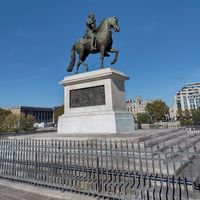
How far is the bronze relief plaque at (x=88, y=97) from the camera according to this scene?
12495 millimetres

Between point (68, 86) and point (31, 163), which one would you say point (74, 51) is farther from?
point (31, 163)

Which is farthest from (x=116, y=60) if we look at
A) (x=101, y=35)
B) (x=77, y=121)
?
Result: (x=77, y=121)

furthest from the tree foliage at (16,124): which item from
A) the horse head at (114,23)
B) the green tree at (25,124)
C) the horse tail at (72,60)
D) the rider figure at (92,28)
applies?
the horse head at (114,23)

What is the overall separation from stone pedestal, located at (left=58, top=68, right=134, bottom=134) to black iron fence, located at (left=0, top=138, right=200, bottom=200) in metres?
5.26

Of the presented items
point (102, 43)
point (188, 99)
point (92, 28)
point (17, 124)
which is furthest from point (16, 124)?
point (188, 99)

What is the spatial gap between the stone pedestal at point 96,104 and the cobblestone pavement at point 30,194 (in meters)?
6.13

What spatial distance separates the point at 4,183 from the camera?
6.43 meters

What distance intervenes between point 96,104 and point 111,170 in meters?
7.66

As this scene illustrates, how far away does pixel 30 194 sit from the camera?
5.35 metres

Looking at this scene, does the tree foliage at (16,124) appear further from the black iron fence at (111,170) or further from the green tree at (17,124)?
the black iron fence at (111,170)

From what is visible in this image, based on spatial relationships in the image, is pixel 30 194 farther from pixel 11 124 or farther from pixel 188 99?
pixel 188 99

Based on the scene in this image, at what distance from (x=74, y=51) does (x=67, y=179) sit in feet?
36.6

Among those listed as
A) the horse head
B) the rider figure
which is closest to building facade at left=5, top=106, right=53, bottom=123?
the rider figure

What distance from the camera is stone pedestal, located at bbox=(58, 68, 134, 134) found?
38.0 ft
